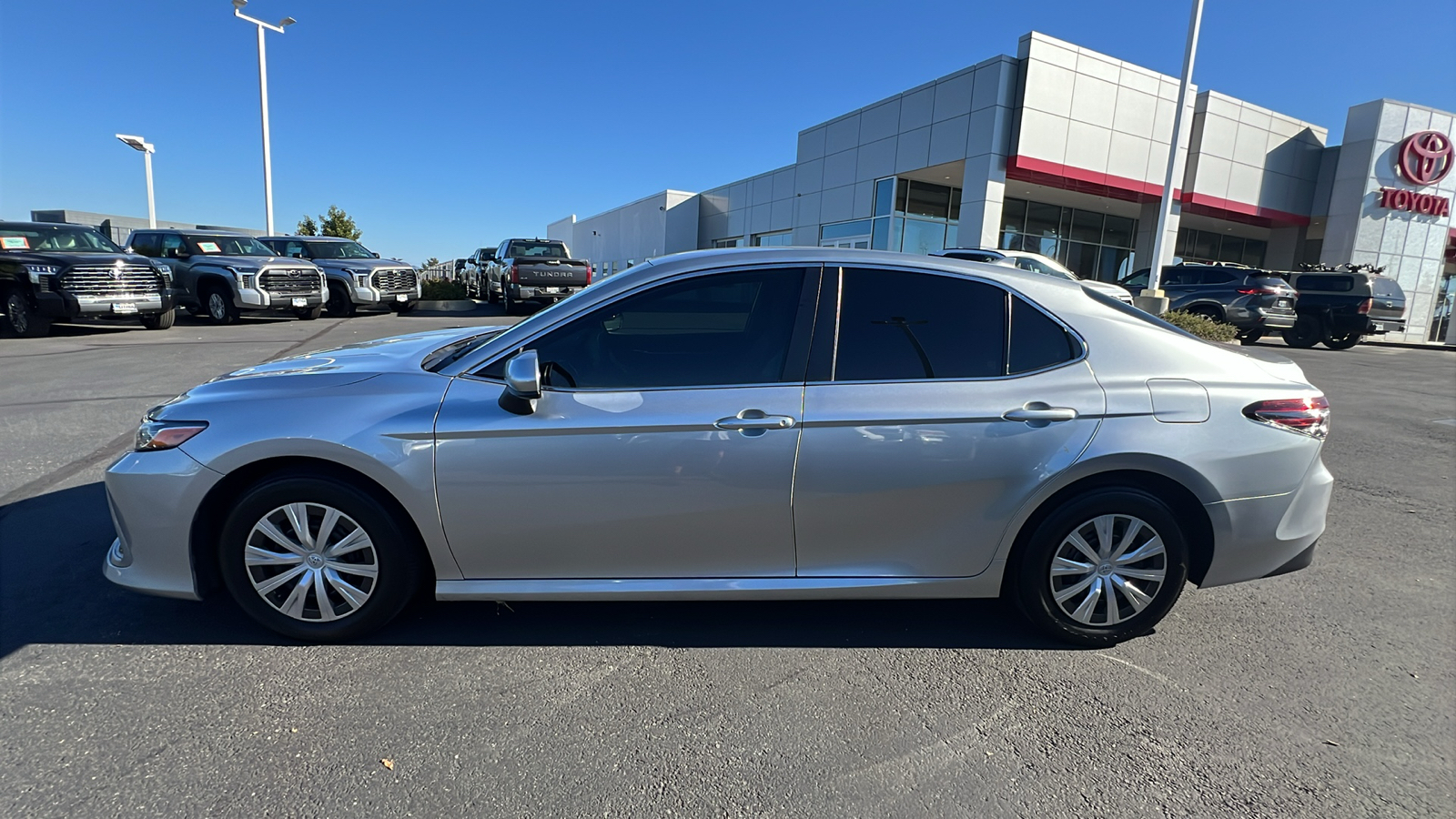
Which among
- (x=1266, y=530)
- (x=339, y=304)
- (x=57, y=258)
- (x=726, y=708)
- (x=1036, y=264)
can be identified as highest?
(x=1036, y=264)

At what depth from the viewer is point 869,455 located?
285 centimetres

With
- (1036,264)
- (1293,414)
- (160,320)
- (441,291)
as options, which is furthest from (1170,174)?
(160,320)

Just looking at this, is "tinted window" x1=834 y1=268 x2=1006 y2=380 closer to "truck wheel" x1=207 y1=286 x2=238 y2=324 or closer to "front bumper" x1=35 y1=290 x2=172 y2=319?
"front bumper" x1=35 y1=290 x2=172 y2=319

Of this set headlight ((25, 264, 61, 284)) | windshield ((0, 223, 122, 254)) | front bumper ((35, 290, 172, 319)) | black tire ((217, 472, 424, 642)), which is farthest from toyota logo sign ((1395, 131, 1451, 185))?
headlight ((25, 264, 61, 284))

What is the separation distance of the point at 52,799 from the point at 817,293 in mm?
2982

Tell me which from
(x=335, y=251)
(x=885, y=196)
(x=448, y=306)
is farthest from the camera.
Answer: (x=885, y=196)

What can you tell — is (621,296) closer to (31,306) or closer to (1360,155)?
(31,306)

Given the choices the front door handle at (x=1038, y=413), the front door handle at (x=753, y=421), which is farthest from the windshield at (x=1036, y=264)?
the front door handle at (x=753, y=421)

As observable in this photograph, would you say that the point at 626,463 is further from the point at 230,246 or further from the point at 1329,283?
the point at 1329,283

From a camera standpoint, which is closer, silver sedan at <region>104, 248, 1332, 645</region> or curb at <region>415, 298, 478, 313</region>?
silver sedan at <region>104, 248, 1332, 645</region>

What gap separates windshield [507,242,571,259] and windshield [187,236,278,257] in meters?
5.64

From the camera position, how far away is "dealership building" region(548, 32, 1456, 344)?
2139 centimetres

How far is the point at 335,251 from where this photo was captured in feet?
62.7

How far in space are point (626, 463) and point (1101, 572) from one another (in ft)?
6.56
